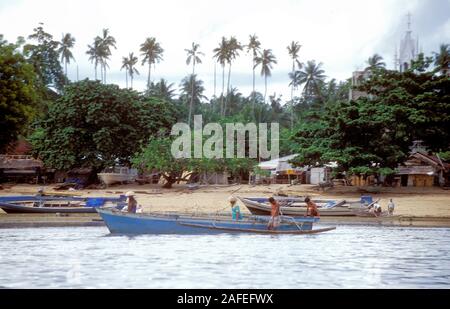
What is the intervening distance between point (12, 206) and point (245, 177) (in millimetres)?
18974

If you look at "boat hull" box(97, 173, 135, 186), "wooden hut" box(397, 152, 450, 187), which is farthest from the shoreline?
"boat hull" box(97, 173, 135, 186)

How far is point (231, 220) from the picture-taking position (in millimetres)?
16641

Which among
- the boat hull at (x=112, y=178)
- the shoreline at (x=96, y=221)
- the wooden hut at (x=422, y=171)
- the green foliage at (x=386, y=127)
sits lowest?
the shoreline at (x=96, y=221)

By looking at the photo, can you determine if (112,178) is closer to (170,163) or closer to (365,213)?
(170,163)

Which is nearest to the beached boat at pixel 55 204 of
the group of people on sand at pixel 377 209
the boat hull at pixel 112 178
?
the group of people on sand at pixel 377 209

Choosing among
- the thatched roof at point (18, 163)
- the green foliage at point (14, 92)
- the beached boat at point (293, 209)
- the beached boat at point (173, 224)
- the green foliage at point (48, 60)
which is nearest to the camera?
the beached boat at point (173, 224)

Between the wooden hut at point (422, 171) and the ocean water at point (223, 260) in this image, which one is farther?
the wooden hut at point (422, 171)

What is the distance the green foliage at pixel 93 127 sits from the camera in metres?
34.4

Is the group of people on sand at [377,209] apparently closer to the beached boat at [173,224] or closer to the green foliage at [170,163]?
the beached boat at [173,224]

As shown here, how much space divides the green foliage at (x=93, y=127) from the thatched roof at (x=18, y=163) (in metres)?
0.83

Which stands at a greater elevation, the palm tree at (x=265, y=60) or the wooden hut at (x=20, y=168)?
the palm tree at (x=265, y=60)

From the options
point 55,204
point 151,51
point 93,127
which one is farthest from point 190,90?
point 55,204

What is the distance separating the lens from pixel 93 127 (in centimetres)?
3538

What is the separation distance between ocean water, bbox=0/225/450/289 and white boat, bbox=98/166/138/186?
Answer: 593 inches
